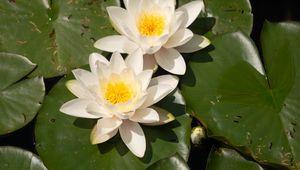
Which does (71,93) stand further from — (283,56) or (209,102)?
(283,56)

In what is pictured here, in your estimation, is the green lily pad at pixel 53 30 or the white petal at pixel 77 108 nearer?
the white petal at pixel 77 108

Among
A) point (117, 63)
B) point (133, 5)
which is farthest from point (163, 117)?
point (133, 5)

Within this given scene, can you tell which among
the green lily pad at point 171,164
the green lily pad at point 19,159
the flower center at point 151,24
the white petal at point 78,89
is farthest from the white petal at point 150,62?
the green lily pad at point 19,159

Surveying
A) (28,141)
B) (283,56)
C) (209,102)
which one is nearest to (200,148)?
(209,102)

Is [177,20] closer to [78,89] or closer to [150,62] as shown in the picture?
[150,62]

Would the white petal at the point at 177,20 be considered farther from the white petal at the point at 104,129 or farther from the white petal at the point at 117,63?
the white petal at the point at 104,129
